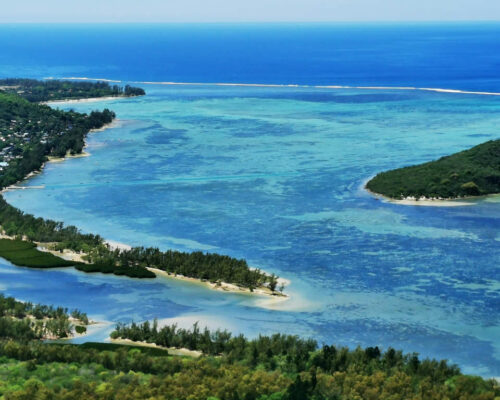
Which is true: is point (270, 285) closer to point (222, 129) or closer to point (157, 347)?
point (157, 347)

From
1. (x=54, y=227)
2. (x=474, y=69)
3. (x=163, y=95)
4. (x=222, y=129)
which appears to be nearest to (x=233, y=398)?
(x=54, y=227)

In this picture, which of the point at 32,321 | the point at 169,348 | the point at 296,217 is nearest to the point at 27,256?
the point at 32,321

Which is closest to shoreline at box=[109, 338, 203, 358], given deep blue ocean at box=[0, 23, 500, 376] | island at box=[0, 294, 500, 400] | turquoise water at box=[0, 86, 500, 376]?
island at box=[0, 294, 500, 400]

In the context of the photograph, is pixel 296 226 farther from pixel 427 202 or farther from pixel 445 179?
pixel 445 179

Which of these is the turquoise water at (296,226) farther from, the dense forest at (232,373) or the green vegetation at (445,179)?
the dense forest at (232,373)

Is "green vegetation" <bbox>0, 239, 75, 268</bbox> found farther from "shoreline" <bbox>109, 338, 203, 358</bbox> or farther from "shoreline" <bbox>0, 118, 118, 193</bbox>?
"shoreline" <bbox>0, 118, 118, 193</bbox>

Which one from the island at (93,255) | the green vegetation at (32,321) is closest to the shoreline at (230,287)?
the island at (93,255)
